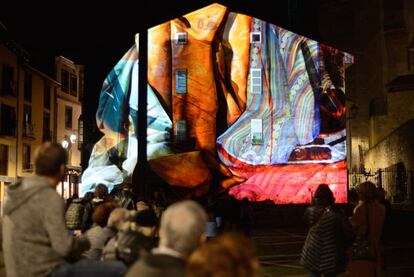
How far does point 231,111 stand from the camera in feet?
110

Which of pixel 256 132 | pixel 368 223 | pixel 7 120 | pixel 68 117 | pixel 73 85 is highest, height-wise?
pixel 73 85

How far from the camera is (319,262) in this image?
7.80 m

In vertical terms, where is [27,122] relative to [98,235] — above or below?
above

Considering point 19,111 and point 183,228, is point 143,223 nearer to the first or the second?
point 183,228

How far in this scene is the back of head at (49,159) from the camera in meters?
4.65

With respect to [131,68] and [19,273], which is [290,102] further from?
[19,273]

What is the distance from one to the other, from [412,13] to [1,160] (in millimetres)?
29134

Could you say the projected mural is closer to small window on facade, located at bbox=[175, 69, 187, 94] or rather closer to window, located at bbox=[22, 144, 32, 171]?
small window on facade, located at bbox=[175, 69, 187, 94]

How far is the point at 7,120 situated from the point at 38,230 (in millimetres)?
44237

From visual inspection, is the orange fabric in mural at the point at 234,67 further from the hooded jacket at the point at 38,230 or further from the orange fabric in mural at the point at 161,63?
the hooded jacket at the point at 38,230

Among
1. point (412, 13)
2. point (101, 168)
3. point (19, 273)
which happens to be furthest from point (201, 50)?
point (19, 273)

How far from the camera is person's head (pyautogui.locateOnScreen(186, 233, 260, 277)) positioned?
2906 mm

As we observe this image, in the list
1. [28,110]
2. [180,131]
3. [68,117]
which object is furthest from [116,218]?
[68,117]

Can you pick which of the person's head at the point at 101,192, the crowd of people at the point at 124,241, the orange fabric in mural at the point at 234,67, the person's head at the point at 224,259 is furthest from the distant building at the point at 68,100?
the person's head at the point at 224,259
